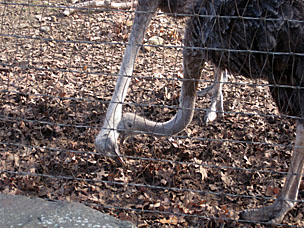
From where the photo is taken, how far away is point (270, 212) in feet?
11.5

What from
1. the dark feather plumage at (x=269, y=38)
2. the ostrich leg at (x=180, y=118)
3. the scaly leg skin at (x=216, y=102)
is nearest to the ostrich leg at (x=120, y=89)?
the ostrich leg at (x=180, y=118)

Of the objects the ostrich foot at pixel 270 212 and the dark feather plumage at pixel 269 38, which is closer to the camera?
the dark feather plumage at pixel 269 38

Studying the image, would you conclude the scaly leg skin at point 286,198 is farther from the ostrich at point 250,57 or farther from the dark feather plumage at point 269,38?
the dark feather plumage at point 269,38

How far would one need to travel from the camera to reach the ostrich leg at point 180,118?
3705mm

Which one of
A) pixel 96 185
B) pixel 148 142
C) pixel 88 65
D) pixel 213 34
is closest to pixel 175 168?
pixel 148 142

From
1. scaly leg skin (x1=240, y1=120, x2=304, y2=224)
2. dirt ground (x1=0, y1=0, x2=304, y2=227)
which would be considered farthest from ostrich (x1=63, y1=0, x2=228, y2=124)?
scaly leg skin (x1=240, y1=120, x2=304, y2=224)

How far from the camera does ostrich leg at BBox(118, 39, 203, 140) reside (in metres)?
3.71

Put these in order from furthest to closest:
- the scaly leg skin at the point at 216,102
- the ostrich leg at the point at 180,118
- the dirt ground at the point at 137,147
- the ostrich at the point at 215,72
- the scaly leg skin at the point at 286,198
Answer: the scaly leg skin at the point at 216,102 → the ostrich at the point at 215,72 → the ostrich leg at the point at 180,118 → the dirt ground at the point at 137,147 → the scaly leg skin at the point at 286,198

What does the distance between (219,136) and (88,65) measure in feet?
7.75

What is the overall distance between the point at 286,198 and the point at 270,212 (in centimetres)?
19

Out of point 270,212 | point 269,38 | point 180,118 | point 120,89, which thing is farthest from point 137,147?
point 269,38

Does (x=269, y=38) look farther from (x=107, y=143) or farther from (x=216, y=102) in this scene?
(x=216, y=102)

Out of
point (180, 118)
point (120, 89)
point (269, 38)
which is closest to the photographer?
point (269, 38)

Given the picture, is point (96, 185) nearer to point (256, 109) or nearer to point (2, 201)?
point (2, 201)
